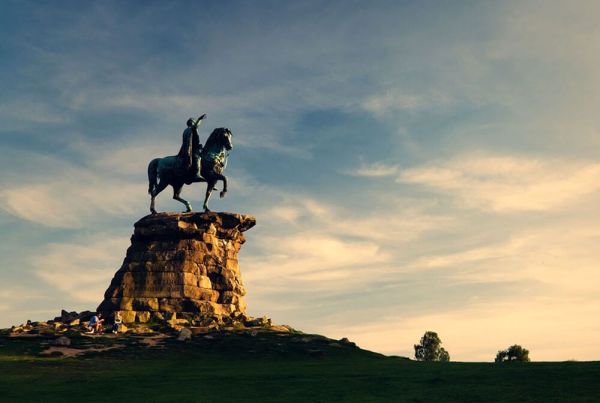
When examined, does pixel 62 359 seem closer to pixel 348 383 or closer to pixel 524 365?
pixel 348 383

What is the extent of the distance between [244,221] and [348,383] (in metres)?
26.1

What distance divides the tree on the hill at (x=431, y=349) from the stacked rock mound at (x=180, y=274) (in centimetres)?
3770

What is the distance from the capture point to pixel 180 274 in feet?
148

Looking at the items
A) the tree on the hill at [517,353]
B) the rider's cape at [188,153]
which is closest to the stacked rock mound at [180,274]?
the rider's cape at [188,153]

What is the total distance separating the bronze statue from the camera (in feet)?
158

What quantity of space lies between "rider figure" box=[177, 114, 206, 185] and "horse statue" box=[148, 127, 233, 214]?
0.18 metres

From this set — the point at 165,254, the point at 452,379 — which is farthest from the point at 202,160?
the point at 452,379

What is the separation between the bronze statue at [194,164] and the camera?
48.1 metres

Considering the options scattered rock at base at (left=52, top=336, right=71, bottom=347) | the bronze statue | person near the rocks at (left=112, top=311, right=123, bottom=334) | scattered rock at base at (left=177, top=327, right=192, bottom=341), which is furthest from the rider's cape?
scattered rock at base at (left=52, top=336, right=71, bottom=347)

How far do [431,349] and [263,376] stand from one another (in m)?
55.0

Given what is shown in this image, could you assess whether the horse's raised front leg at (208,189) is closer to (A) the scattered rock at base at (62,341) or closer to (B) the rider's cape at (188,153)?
(B) the rider's cape at (188,153)

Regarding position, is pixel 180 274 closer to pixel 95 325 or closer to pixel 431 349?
pixel 95 325

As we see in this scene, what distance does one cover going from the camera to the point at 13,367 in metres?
30.7

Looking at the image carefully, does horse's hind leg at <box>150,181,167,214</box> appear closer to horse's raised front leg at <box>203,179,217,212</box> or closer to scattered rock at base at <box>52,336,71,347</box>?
horse's raised front leg at <box>203,179,217,212</box>
